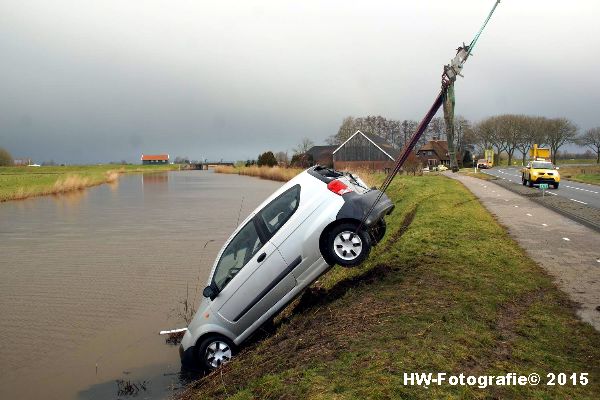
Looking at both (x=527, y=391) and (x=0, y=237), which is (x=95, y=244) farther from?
(x=527, y=391)

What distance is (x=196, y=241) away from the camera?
1905cm

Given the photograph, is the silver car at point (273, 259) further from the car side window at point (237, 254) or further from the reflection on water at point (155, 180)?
the reflection on water at point (155, 180)

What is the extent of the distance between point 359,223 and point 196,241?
12624 mm

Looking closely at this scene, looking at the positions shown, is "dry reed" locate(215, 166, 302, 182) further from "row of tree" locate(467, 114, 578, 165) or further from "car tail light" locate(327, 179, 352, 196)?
"car tail light" locate(327, 179, 352, 196)

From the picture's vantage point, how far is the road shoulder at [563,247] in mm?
7445

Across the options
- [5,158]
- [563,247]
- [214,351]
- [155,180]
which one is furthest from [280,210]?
[5,158]

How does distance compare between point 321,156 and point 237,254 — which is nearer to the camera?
point 237,254

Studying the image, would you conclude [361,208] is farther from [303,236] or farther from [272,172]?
[272,172]

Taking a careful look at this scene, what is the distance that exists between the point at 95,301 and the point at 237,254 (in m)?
5.53

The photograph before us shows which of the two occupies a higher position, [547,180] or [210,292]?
[547,180]

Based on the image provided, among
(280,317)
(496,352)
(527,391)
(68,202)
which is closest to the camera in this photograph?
(527,391)

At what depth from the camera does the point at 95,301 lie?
37.0 feet

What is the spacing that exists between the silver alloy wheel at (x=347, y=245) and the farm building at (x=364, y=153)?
60885 mm

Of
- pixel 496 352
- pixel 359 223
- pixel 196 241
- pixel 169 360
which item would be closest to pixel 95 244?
pixel 196 241
